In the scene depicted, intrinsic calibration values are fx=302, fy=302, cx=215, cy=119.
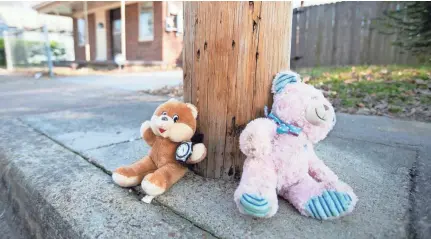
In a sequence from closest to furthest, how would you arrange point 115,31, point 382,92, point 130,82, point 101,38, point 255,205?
point 255,205 < point 382,92 < point 130,82 < point 115,31 < point 101,38

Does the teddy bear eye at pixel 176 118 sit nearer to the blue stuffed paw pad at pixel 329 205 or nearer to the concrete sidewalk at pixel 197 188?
the concrete sidewalk at pixel 197 188

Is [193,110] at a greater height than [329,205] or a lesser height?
greater

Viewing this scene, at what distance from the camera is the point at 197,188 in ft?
4.41

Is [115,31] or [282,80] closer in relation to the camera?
[282,80]

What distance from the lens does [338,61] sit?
801 cm

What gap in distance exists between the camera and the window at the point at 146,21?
12.1 metres

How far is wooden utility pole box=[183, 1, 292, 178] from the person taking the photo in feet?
4.14

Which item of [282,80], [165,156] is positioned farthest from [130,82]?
[282,80]

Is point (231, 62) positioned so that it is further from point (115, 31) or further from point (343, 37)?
point (115, 31)

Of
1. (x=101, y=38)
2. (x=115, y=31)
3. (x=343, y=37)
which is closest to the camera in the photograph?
(x=343, y=37)

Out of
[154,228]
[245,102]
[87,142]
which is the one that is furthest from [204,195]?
[87,142]

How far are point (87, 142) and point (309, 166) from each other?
1487mm

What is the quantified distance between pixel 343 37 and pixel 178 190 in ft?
25.6

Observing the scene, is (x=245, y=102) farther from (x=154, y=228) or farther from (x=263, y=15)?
(x=154, y=228)
